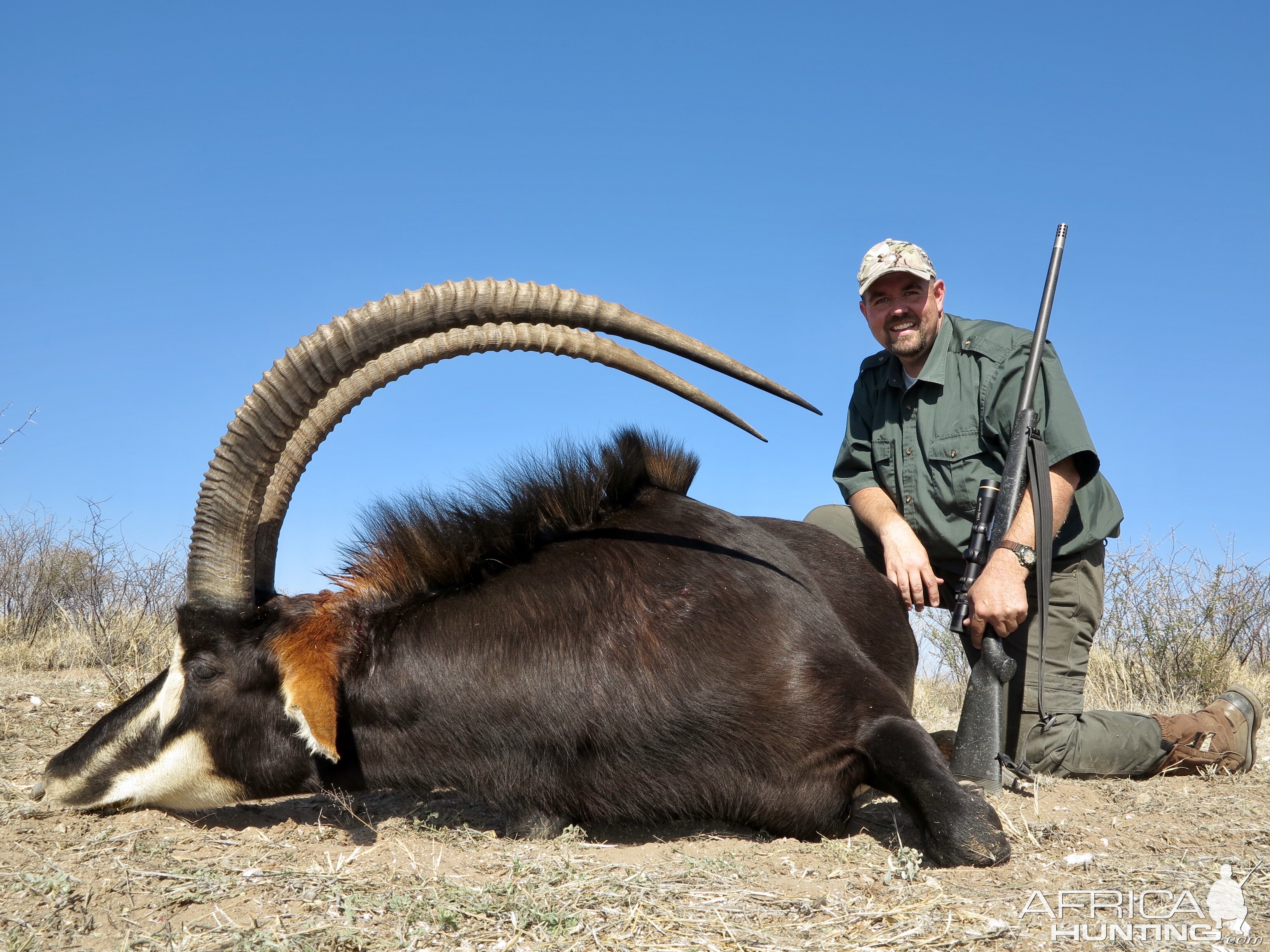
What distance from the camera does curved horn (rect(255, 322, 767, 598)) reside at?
332 centimetres

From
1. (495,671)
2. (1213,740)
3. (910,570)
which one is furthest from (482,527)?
(1213,740)

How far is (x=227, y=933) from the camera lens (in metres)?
2.34

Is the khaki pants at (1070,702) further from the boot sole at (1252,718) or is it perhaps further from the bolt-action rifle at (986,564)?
the boot sole at (1252,718)

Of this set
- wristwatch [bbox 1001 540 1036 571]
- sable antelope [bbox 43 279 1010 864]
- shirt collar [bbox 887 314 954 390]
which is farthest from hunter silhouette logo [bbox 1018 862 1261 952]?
shirt collar [bbox 887 314 954 390]

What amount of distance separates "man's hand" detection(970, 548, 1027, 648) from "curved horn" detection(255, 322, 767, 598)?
145 centimetres

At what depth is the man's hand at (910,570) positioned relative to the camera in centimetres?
437

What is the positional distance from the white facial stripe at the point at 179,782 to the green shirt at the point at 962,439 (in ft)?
11.9

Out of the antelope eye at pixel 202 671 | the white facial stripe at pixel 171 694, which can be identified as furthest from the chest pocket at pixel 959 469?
the white facial stripe at pixel 171 694

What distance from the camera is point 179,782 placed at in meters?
3.38

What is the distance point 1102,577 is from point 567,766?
348 centimetres

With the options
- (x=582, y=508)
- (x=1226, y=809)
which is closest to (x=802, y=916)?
(x=582, y=508)

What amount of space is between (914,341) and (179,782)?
4173mm

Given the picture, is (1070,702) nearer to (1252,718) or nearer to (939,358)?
(1252,718)

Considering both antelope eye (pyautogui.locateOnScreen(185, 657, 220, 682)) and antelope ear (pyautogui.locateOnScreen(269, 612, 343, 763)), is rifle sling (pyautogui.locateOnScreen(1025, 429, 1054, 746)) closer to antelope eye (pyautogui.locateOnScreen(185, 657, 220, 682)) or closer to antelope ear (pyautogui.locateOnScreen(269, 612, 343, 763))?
antelope ear (pyautogui.locateOnScreen(269, 612, 343, 763))
